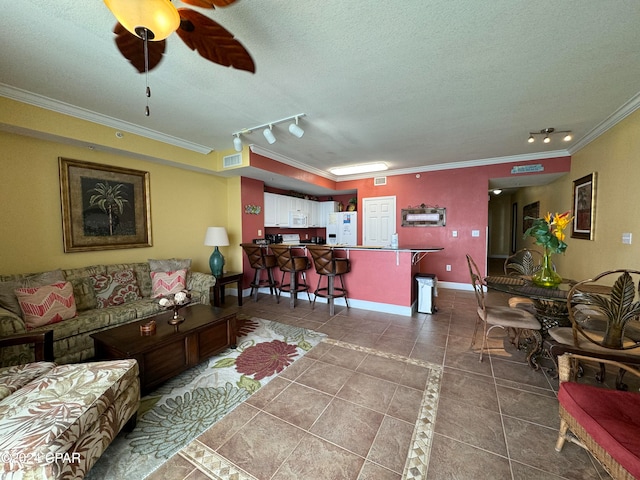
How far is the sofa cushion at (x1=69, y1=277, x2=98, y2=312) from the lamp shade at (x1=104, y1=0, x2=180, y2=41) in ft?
9.57

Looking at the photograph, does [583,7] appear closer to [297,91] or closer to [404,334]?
[297,91]

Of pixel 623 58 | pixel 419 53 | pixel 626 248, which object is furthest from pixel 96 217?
pixel 626 248

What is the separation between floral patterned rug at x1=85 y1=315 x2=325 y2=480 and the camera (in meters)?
1.43

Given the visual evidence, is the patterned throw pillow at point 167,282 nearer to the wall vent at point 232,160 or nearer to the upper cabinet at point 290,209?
the wall vent at point 232,160

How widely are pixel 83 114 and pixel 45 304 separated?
82.7 inches

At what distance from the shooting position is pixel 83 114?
2812 millimetres

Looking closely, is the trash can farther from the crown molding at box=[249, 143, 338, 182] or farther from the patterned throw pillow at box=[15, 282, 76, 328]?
the patterned throw pillow at box=[15, 282, 76, 328]

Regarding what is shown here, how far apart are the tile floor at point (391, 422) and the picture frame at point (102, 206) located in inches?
118

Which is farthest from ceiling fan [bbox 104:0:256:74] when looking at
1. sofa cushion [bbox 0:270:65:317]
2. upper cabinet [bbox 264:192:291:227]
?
upper cabinet [bbox 264:192:291:227]

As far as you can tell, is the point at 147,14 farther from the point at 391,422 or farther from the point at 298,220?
the point at 298,220

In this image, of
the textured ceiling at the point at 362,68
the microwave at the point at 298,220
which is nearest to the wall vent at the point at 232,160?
the textured ceiling at the point at 362,68

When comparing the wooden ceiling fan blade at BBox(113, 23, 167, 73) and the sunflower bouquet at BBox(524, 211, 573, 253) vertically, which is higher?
the wooden ceiling fan blade at BBox(113, 23, 167, 73)

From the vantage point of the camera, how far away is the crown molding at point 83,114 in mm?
2390

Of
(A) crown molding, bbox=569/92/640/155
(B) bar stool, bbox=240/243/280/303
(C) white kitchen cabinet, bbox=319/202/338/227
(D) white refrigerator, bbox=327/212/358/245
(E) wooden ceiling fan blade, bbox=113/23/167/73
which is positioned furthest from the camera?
(C) white kitchen cabinet, bbox=319/202/338/227
